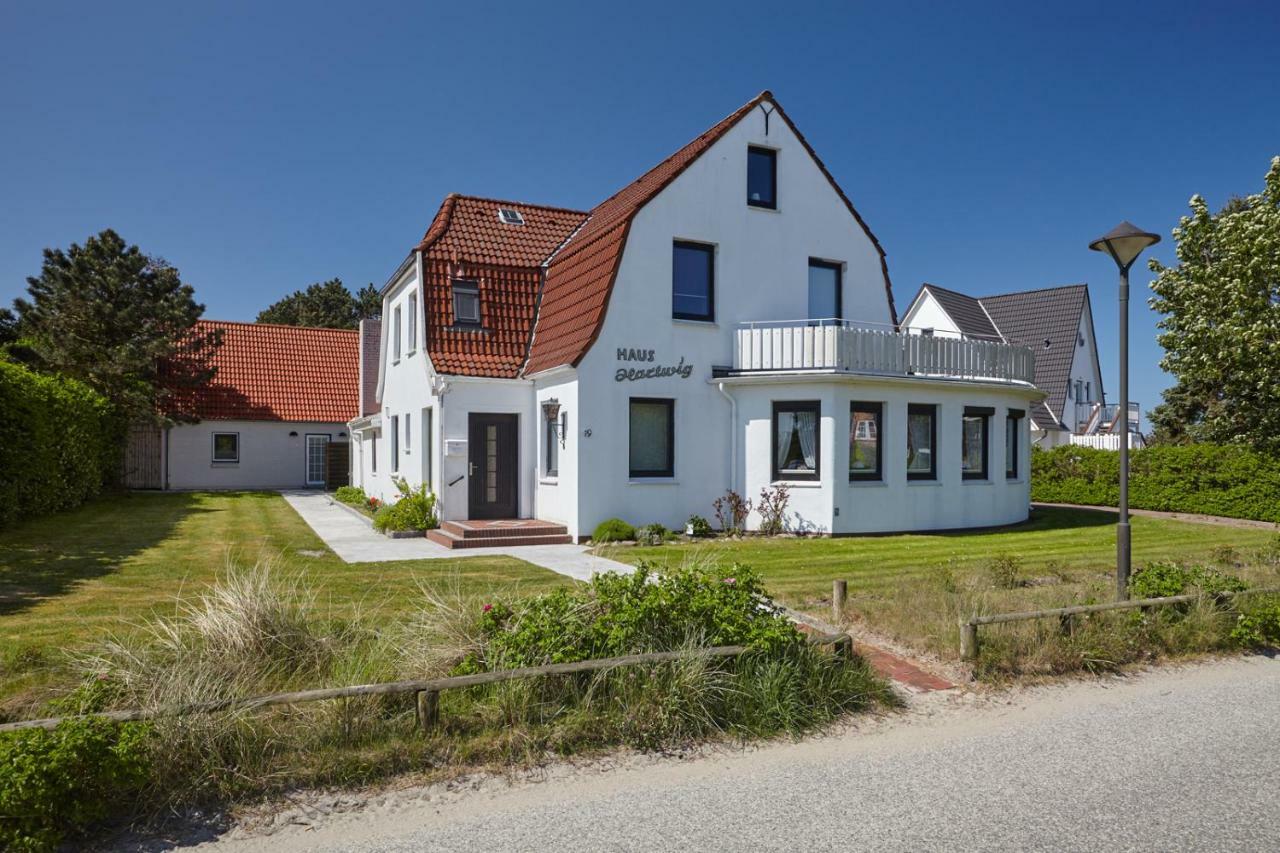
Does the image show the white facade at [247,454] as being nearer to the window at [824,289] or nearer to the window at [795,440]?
the window at [824,289]

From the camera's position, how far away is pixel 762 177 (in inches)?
712

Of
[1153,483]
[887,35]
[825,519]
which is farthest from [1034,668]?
[1153,483]

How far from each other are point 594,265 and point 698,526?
5735mm

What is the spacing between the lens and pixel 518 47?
1295 centimetres

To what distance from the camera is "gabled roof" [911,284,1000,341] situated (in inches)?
1474

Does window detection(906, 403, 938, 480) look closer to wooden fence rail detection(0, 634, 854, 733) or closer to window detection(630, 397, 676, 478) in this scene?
window detection(630, 397, 676, 478)

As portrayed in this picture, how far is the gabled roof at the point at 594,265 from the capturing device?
15938 millimetres

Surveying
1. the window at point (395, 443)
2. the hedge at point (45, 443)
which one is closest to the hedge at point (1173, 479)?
the window at point (395, 443)

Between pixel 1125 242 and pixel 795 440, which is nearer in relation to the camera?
pixel 1125 242

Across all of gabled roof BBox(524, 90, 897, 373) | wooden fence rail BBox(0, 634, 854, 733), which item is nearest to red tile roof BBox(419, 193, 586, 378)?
gabled roof BBox(524, 90, 897, 373)

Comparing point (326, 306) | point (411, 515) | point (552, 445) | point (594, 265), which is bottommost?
point (411, 515)

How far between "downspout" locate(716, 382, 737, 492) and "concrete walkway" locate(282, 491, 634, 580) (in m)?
3.79

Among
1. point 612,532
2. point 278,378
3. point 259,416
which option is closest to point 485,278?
point 612,532

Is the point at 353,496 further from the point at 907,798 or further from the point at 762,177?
the point at 907,798
